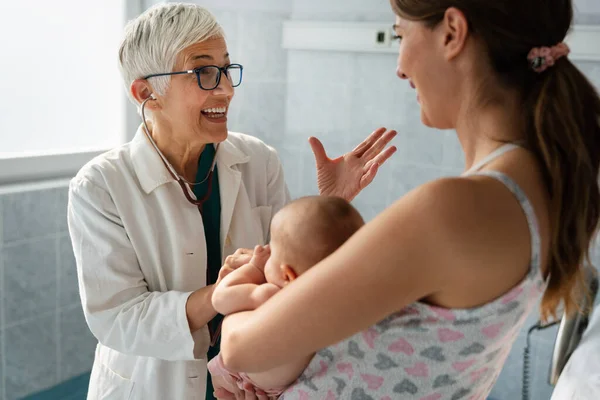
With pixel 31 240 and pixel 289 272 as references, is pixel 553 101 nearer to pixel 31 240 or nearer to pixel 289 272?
pixel 289 272

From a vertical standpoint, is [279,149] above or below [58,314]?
above

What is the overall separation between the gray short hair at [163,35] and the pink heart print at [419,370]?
42.8 inches

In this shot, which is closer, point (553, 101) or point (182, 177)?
point (553, 101)

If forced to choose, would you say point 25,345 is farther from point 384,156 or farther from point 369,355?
point 369,355

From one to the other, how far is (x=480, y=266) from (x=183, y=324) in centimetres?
91

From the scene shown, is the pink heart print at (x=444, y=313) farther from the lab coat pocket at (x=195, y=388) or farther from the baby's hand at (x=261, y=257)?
the lab coat pocket at (x=195, y=388)

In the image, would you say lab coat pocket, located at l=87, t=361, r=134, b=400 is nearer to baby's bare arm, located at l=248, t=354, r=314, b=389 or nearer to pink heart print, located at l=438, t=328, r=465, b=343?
baby's bare arm, located at l=248, t=354, r=314, b=389

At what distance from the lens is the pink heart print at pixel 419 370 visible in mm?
1045

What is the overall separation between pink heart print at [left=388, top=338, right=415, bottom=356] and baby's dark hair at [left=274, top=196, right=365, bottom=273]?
177 mm

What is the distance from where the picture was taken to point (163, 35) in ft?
5.82

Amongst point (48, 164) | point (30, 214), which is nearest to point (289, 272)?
point (30, 214)

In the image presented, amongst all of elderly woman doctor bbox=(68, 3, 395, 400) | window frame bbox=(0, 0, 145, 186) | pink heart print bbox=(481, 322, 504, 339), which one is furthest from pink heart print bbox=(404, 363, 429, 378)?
window frame bbox=(0, 0, 145, 186)

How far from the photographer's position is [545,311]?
3.82 feet

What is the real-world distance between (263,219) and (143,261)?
0.39 metres
